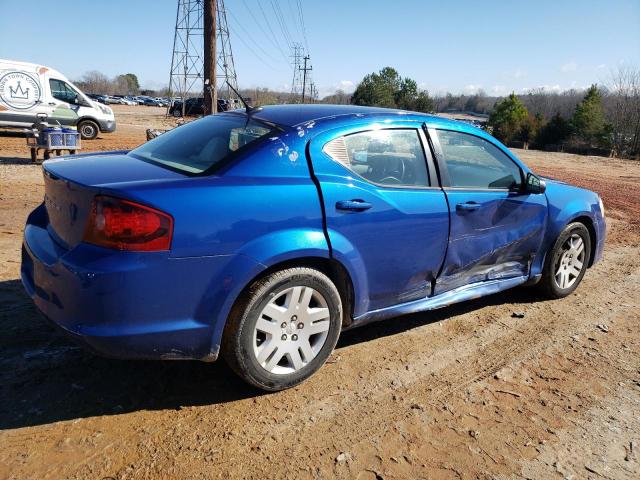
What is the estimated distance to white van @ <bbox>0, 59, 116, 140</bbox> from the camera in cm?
1507

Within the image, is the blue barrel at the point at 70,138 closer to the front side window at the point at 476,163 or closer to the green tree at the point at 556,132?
the front side window at the point at 476,163

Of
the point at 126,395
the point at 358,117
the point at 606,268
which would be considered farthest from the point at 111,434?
the point at 606,268

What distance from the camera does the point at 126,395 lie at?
9.12ft

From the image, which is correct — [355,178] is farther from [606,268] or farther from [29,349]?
[606,268]

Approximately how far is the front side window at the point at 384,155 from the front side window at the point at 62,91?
15.7 metres

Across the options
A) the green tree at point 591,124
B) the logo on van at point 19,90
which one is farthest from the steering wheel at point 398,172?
the green tree at point 591,124

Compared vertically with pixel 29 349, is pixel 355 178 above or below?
above

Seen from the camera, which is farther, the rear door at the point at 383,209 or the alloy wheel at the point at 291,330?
the rear door at the point at 383,209

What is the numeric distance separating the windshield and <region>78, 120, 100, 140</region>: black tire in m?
14.8

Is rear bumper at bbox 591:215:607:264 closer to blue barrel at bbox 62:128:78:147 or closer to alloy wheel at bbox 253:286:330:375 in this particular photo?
alloy wheel at bbox 253:286:330:375

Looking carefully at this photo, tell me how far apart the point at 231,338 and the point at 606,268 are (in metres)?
4.95

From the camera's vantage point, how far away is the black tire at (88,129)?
652 inches

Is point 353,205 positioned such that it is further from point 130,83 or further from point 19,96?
point 130,83

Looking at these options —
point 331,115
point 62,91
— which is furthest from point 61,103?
point 331,115
